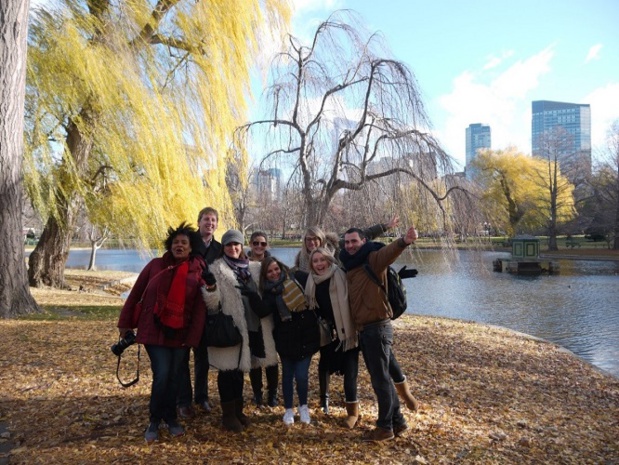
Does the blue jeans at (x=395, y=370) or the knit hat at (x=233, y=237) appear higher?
the knit hat at (x=233, y=237)

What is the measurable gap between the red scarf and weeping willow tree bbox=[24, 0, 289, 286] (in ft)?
20.9

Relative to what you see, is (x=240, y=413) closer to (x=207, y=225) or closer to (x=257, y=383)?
(x=257, y=383)

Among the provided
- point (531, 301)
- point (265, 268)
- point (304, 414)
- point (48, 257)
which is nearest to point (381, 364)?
point (304, 414)

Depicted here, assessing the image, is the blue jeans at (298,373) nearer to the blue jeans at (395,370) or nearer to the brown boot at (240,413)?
the brown boot at (240,413)

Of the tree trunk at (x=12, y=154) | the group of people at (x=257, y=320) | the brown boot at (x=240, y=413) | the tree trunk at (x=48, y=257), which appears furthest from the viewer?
the tree trunk at (x=48, y=257)

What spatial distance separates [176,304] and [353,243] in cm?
135

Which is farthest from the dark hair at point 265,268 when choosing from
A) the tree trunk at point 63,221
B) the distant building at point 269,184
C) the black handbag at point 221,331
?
the tree trunk at point 63,221

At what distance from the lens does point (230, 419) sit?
3357 mm

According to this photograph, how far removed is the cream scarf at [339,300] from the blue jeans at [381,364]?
0.12 meters

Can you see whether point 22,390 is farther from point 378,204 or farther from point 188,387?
point 378,204

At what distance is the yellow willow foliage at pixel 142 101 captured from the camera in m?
8.70

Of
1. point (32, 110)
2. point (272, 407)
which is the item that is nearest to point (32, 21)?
point (32, 110)

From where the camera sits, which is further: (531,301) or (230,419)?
(531,301)

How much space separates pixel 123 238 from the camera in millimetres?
11133
